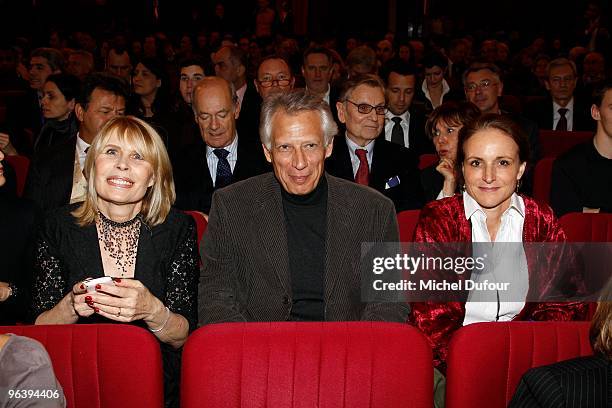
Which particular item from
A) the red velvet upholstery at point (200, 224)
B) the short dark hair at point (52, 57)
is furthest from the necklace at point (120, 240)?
the short dark hair at point (52, 57)

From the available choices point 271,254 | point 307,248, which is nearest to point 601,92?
point 307,248

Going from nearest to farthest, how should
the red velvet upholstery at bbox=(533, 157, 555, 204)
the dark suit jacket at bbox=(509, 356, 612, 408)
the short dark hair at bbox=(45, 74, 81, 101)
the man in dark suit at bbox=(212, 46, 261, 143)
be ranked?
the dark suit jacket at bbox=(509, 356, 612, 408) < the red velvet upholstery at bbox=(533, 157, 555, 204) < the short dark hair at bbox=(45, 74, 81, 101) < the man in dark suit at bbox=(212, 46, 261, 143)

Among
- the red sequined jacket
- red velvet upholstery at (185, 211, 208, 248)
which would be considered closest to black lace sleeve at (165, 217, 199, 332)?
red velvet upholstery at (185, 211, 208, 248)

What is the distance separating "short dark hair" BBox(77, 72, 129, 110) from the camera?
166 inches

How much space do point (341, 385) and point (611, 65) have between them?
40.6 ft

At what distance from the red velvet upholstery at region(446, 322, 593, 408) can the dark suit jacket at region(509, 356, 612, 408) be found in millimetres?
269

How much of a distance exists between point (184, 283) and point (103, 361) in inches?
21.4

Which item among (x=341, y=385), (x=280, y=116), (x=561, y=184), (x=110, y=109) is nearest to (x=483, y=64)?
(x=561, y=184)

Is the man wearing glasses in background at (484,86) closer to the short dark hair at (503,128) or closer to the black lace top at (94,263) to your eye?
the short dark hair at (503,128)

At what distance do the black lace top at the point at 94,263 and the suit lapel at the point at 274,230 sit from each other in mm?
261

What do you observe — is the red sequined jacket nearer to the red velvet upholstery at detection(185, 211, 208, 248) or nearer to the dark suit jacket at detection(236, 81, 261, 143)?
the red velvet upholstery at detection(185, 211, 208, 248)

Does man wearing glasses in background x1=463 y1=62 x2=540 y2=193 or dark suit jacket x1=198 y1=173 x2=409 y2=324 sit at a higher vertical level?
man wearing glasses in background x1=463 y1=62 x2=540 y2=193

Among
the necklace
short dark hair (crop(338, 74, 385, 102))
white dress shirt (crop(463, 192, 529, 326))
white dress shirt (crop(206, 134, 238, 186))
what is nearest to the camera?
the necklace

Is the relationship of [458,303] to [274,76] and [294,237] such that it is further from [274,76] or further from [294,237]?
[274,76]
